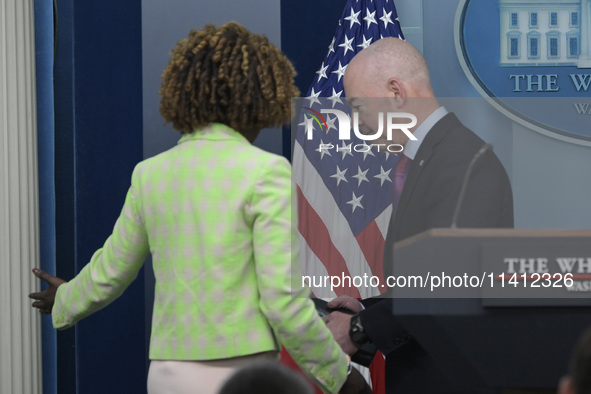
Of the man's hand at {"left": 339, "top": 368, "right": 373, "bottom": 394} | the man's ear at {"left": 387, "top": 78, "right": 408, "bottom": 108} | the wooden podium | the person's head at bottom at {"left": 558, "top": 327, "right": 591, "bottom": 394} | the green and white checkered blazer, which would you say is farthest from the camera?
the man's hand at {"left": 339, "top": 368, "right": 373, "bottom": 394}

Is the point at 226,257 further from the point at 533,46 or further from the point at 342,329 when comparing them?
the point at 533,46

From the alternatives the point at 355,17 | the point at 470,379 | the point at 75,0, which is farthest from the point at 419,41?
the point at 470,379

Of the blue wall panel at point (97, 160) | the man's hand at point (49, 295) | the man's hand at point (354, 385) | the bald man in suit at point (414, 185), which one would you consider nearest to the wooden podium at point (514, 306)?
the bald man in suit at point (414, 185)

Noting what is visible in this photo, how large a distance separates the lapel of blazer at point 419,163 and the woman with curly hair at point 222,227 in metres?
0.25

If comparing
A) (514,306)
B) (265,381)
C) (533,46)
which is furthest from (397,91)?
(533,46)

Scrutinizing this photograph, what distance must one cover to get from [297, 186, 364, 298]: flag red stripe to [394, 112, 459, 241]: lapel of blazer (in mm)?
305

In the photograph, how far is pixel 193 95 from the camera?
2168 millimetres

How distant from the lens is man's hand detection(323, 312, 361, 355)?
2371 mm

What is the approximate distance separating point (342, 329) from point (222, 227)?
52 cm

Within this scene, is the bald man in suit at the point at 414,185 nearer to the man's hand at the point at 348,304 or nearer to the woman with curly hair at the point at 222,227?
the man's hand at the point at 348,304

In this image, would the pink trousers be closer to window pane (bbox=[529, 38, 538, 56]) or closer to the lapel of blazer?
the lapel of blazer

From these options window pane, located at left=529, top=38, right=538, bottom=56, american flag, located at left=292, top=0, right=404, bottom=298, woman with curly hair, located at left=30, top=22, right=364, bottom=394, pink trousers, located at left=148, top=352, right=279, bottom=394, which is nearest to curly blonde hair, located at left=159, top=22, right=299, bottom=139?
woman with curly hair, located at left=30, top=22, right=364, bottom=394

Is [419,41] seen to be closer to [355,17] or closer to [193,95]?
[355,17]

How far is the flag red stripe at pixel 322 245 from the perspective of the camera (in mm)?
2381
